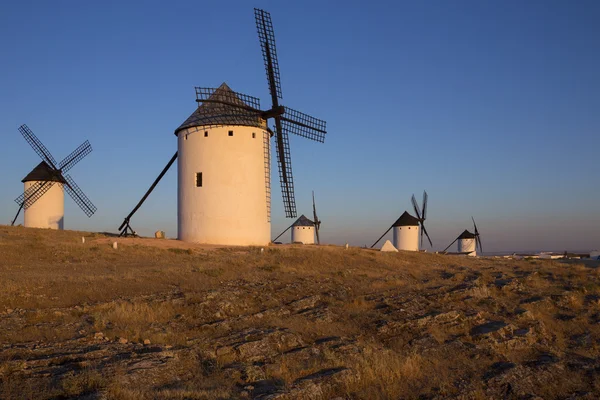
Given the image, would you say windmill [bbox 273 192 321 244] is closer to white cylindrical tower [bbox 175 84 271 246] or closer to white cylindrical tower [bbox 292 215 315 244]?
white cylindrical tower [bbox 292 215 315 244]

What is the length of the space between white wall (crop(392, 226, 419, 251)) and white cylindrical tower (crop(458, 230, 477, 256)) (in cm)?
1000

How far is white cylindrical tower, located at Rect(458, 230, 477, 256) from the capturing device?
6184 cm

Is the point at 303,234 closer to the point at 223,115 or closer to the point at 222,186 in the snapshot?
the point at 222,186

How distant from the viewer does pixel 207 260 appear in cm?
2036

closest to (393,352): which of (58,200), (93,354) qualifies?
(93,354)

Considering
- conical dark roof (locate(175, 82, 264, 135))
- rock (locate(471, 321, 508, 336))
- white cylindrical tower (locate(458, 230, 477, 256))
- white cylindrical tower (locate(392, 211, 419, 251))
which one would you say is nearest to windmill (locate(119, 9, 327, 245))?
conical dark roof (locate(175, 82, 264, 135))

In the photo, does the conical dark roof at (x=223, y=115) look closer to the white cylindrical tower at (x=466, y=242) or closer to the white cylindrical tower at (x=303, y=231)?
the white cylindrical tower at (x=303, y=231)

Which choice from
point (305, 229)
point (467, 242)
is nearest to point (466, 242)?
point (467, 242)

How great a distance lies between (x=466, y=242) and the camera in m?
62.2

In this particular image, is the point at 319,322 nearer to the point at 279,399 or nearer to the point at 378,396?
the point at 378,396

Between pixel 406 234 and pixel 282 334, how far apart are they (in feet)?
153

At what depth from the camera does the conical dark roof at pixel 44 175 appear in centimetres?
4472

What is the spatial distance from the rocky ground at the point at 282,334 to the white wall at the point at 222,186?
903 centimetres

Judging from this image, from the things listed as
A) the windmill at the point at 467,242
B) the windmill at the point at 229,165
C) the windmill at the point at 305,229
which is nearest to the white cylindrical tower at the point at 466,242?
the windmill at the point at 467,242
